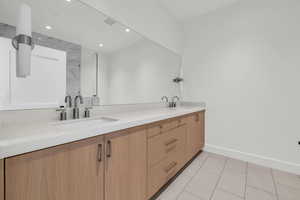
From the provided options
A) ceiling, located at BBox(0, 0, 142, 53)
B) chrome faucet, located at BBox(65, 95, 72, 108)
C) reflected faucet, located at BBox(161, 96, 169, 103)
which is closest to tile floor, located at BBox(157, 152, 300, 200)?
reflected faucet, located at BBox(161, 96, 169, 103)

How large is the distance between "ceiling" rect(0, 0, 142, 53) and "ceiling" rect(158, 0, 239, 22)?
127 centimetres

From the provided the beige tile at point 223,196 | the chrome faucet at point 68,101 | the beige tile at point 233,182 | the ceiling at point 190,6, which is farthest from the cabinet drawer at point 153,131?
the ceiling at point 190,6

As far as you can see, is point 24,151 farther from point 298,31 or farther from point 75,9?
point 298,31

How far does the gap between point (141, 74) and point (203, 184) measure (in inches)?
66.0

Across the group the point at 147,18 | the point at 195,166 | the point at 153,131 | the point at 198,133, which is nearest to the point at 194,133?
the point at 198,133

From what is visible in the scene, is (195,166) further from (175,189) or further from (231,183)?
(175,189)

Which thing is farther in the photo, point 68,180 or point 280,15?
point 280,15

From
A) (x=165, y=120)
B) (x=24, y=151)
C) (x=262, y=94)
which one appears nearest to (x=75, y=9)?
(x=24, y=151)

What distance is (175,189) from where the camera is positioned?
159 centimetres

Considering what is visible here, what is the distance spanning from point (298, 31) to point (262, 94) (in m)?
0.94

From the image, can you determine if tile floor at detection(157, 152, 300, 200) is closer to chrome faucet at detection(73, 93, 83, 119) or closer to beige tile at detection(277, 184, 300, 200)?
beige tile at detection(277, 184, 300, 200)

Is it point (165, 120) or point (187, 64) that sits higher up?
point (187, 64)

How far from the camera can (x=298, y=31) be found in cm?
191

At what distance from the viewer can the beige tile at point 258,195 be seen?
1.46 metres
